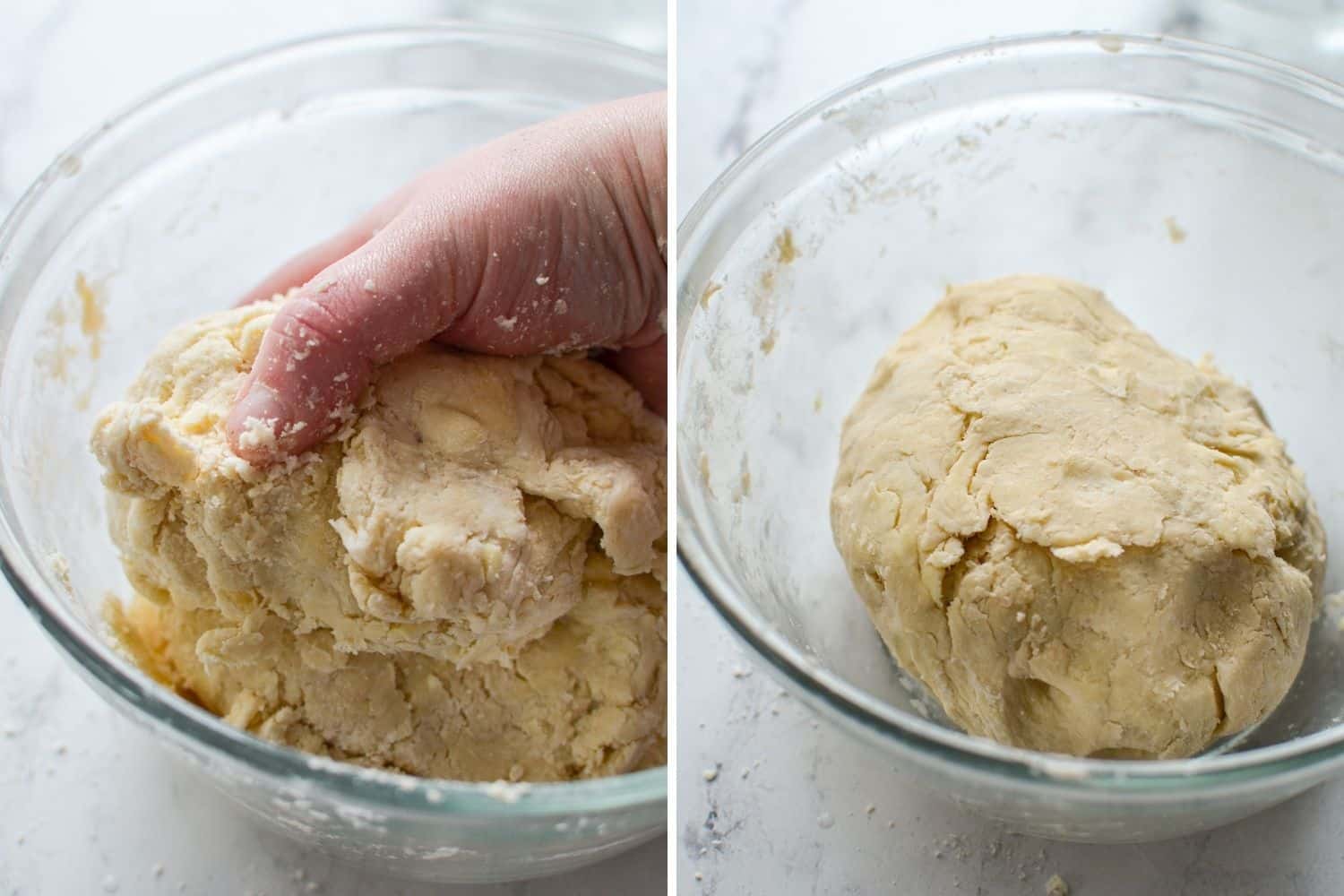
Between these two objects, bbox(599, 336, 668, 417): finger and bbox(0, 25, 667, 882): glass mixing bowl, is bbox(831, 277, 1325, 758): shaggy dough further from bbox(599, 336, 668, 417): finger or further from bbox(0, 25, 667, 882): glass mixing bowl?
bbox(0, 25, 667, 882): glass mixing bowl

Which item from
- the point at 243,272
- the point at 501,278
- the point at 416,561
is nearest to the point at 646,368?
the point at 501,278

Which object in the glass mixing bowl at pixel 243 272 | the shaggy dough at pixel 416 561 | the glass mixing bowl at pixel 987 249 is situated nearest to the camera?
the glass mixing bowl at pixel 243 272

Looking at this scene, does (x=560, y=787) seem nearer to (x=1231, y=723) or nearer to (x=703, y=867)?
(x=703, y=867)

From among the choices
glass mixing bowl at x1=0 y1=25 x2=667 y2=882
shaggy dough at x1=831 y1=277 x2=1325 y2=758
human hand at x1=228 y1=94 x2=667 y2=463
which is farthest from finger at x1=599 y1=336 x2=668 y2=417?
glass mixing bowl at x1=0 y1=25 x2=667 y2=882

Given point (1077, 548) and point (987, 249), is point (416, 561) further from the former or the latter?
point (987, 249)

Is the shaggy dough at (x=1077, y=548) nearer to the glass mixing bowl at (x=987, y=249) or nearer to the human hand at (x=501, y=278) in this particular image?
the glass mixing bowl at (x=987, y=249)

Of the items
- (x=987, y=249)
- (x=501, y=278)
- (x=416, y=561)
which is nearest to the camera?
(x=416, y=561)

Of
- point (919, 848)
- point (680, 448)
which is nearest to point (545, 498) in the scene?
point (680, 448)

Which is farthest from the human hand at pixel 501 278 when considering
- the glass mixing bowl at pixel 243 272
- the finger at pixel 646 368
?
the glass mixing bowl at pixel 243 272
